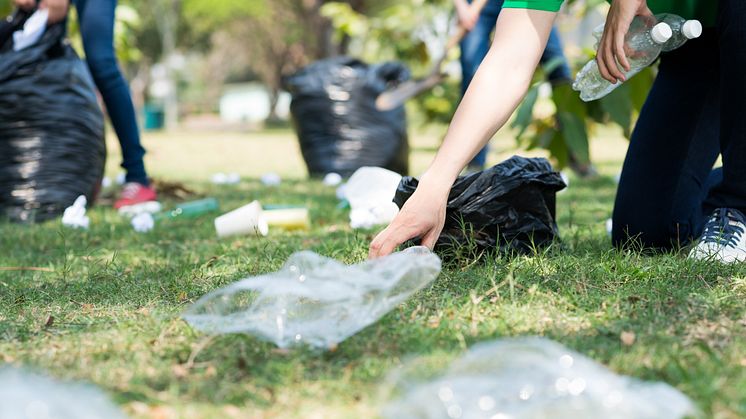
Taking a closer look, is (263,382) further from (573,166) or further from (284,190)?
(573,166)

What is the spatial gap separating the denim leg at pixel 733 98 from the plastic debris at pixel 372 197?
1.15 m

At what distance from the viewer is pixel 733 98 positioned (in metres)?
2.14

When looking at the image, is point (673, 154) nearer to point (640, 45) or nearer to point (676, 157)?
point (676, 157)

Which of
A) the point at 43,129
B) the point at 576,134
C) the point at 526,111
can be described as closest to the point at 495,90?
the point at 526,111

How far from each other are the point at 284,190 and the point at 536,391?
143 inches

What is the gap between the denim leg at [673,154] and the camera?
2383 millimetres

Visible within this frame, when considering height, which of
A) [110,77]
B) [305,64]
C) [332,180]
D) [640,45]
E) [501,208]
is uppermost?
[640,45]

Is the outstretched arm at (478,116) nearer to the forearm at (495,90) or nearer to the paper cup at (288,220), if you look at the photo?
the forearm at (495,90)

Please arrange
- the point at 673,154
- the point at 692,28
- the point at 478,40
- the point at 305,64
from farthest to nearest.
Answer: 1. the point at 305,64
2. the point at 478,40
3. the point at 673,154
4. the point at 692,28

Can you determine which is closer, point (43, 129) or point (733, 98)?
point (733, 98)

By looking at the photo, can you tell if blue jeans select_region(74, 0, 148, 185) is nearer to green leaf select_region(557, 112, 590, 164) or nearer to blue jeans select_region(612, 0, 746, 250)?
green leaf select_region(557, 112, 590, 164)

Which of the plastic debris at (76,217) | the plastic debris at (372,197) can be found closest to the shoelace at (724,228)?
the plastic debris at (372,197)

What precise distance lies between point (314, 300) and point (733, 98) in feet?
4.00

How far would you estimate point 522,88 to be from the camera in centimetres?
196
